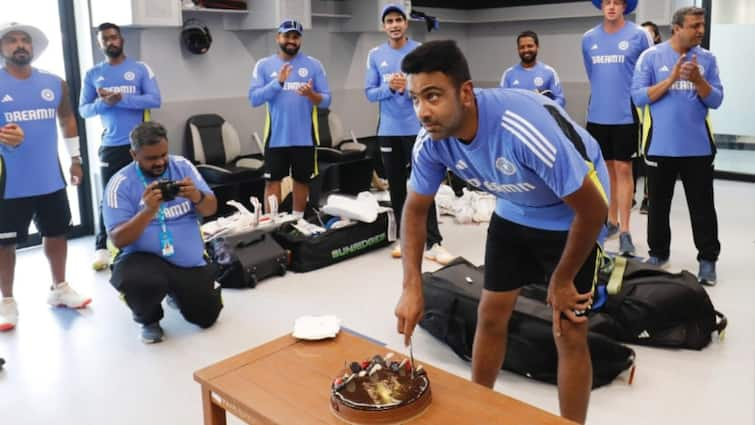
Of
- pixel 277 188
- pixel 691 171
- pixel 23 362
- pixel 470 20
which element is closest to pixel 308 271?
pixel 277 188

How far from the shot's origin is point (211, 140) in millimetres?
5793

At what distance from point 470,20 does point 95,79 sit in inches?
186

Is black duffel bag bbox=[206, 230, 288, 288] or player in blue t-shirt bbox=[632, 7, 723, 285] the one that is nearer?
player in blue t-shirt bbox=[632, 7, 723, 285]

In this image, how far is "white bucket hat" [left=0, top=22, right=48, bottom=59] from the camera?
3.54 meters

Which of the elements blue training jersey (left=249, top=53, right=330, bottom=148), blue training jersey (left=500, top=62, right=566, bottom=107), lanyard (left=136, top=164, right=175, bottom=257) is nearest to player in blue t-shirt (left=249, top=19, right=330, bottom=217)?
blue training jersey (left=249, top=53, right=330, bottom=148)

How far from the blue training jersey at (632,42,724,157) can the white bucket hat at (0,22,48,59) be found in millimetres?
3211

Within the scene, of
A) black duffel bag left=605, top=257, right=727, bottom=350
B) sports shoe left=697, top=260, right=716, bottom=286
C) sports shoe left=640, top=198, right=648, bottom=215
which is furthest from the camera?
sports shoe left=640, top=198, right=648, bottom=215

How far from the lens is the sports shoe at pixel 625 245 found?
4.59 m

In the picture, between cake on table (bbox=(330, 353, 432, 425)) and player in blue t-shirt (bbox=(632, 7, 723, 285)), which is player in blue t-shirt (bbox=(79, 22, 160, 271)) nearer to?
player in blue t-shirt (bbox=(632, 7, 723, 285))

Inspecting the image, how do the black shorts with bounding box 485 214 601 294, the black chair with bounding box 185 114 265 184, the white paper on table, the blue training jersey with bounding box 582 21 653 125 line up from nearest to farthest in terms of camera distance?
the black shorts with bounding box 485 214 601 294 < the white paper on table < the blue training jersey with bounding box 582 21 653 125 < the black chair with bounding box 185 114 265 184

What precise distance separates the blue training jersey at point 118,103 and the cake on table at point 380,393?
10.3 ft

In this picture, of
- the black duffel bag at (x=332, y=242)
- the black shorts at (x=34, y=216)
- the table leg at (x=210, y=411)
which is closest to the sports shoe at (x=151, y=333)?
the black shorts at (x=34, y=216)

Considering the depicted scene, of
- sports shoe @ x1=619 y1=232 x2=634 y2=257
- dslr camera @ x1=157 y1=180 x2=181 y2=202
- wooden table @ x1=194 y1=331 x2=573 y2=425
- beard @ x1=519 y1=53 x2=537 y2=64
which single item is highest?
beard @ x1=519 y1=53 x2=537 y2=64

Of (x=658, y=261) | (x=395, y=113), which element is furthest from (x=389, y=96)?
(x=658, y=261)
